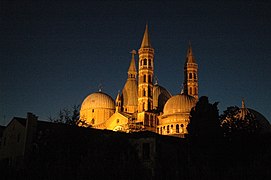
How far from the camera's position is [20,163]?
27.8 meters

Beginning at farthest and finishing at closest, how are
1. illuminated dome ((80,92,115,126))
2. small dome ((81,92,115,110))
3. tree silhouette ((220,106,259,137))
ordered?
small dome ((81,92,115,110))
illuminated dome ((80,92,115,126))
tree silhouette ((220,106,259,137))

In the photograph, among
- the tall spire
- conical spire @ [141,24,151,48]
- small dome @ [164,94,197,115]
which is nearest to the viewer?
small dome @ [164,94,197,115]

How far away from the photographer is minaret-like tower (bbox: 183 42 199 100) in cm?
5850

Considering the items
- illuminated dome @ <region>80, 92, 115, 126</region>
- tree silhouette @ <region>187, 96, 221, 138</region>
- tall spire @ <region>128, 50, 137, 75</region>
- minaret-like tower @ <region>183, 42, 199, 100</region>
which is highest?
tall spire @ <region>128, 50, 137, 75</region>

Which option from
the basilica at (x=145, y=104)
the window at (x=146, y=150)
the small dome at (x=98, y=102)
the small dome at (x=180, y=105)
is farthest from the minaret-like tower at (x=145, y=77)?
the window at (x=146, y=150)

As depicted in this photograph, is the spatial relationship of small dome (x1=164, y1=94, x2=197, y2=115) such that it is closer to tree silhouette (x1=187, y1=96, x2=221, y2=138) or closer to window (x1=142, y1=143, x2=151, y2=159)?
tree silhouette (x1=187, y1=96, x2=221, y2=138)

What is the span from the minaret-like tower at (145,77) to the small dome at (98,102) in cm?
1135

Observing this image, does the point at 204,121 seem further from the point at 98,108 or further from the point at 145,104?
the point at 98,108

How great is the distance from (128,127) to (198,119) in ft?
68.1

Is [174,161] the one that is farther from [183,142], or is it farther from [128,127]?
[128,127]

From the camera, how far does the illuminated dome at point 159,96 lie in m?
60.5

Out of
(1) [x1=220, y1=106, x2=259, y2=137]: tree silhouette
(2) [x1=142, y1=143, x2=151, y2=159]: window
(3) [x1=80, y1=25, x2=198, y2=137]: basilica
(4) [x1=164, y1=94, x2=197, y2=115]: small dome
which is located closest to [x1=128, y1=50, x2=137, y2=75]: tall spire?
(3) [x1=80, y1=25, x2=198, y2=137]: basilica

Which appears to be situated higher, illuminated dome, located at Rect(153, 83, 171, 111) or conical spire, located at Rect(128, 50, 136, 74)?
conical spire, located at Rect(128, 50, 136, 74)

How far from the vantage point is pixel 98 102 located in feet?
208
